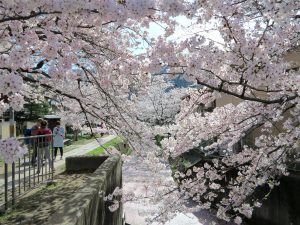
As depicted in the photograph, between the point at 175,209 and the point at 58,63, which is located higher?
the point at 58,63

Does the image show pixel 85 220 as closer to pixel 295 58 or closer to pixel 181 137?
pixel 181 137

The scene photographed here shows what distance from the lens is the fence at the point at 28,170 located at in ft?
17.8

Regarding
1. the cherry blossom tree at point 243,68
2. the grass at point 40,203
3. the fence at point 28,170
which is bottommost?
the grass at point 40,203

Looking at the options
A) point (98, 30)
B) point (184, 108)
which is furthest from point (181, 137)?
point (98, 30)

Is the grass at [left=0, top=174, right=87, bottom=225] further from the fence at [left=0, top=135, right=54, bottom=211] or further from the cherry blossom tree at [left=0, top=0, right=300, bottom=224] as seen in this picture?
the cherry blossom tree at [left=0, top=0, right=300, bottom=224]

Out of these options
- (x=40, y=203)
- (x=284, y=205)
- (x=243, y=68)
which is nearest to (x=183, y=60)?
(x=243, y=68)

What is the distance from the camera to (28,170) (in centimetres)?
621

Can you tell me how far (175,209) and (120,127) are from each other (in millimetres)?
1768

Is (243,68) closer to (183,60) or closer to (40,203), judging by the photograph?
(183,60)

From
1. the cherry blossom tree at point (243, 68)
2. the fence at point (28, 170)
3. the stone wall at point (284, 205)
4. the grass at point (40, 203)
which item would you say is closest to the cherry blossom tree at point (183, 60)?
the cherry blossom tree at point (243, 68)

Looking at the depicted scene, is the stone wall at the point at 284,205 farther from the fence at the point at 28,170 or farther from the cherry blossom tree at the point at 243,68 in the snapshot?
the fence at the point at 28,170

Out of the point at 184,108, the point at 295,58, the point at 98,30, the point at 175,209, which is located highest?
the point at 295,58

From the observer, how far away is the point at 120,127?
22.4 ft

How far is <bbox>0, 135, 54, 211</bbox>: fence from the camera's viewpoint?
5.43m
